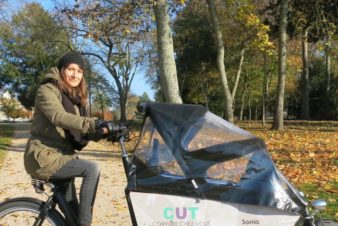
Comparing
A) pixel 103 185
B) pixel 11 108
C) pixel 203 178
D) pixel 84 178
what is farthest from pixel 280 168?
pixel 11 108

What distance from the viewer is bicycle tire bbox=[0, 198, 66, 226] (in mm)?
3953

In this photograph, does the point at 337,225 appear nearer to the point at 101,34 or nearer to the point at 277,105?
the point at 101,34

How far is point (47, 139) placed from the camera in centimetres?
394

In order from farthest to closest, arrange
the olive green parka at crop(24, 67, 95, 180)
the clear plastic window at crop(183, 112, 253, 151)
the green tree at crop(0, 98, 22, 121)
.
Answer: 1. the green tree at crop(0, 98, 22, 121)
2. the olive green parka at crop(24, 67, 95, 180)
3. the clear plastic window at crop(183, 112, 253, 151)

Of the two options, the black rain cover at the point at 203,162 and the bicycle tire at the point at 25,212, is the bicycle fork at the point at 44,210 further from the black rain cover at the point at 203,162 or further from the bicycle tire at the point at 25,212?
the black rain cover at the point at 203,162

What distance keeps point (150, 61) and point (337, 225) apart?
39.8 m

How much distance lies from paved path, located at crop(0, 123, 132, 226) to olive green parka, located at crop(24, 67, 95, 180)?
8.57 ft

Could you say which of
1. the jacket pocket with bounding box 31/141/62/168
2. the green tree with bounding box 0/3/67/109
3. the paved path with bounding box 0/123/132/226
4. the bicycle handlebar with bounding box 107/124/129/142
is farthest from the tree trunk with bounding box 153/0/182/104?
the green tree with bounding box 0/3/67/109

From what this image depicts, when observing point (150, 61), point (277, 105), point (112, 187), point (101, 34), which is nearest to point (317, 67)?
point (150, 61)

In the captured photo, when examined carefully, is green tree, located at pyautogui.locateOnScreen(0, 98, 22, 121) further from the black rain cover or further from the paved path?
the black rain cover

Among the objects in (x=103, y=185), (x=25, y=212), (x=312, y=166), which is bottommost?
(x=103, y=185)

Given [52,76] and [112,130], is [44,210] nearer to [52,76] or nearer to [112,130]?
[112,130]

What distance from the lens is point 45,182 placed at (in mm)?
3963

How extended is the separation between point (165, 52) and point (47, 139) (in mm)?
8933
